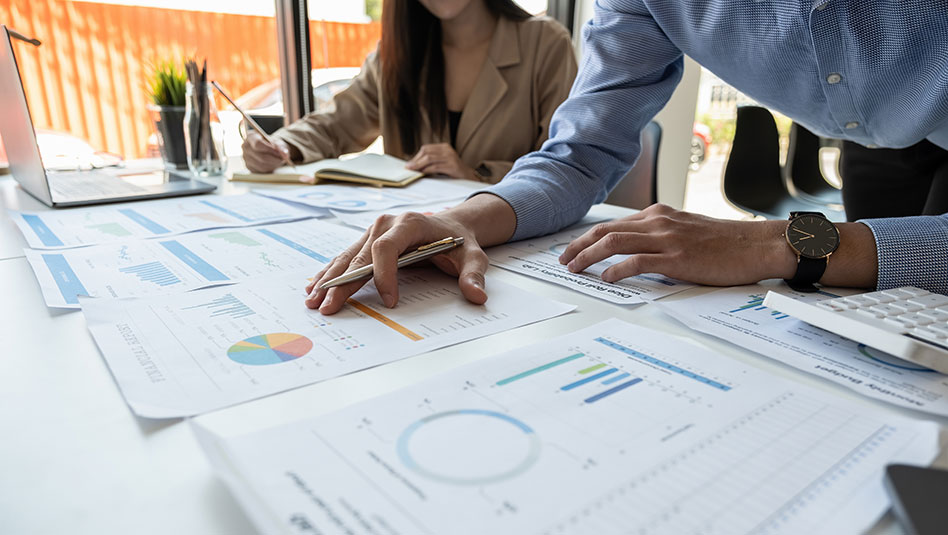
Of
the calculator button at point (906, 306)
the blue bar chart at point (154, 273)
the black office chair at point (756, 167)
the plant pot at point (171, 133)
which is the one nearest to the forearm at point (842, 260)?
the calculator button at point (906, 306)

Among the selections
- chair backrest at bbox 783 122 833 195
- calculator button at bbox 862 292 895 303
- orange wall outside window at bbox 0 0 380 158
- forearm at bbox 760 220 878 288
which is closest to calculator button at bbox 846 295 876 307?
calculator button at bbox 862 292 895 303

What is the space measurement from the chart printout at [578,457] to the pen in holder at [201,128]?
1.18m

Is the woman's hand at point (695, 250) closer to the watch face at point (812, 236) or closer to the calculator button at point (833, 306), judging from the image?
the watch face at point (812, 236)

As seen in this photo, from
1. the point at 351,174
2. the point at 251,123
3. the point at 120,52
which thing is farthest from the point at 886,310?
the point at 120,52

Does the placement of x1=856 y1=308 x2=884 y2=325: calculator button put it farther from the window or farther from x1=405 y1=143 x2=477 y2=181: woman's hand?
the window

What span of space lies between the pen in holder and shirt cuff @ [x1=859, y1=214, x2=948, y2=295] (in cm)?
130

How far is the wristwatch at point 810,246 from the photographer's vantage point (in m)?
0.61

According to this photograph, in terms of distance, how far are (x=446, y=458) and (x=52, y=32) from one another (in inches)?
81.8

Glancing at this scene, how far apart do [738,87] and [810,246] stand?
0.43 meters

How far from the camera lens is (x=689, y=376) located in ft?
1.40

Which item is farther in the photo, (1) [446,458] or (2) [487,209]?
(2) [487,209]

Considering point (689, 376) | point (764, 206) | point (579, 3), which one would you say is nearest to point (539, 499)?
point (689, 376)

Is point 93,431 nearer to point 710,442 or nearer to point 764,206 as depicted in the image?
point 710,442

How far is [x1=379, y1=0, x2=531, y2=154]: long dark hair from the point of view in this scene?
5.27ft
